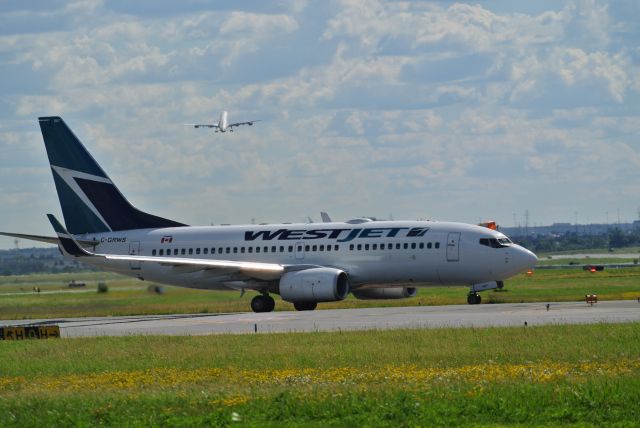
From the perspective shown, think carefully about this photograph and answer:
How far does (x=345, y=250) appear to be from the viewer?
5384 cm

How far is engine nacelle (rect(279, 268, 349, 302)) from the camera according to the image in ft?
170

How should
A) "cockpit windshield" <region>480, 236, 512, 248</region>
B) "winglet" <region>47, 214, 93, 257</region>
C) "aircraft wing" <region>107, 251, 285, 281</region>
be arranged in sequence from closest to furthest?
"winglet" <region>47, 214, 93, 257</region> < "cockpit windshield" <region>480, 236, 512, 248</region> < "aircraft wing" <region>107, 251, 285, 281</region>

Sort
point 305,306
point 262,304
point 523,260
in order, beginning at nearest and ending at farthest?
point 523,260, point 305,306, point 262,304

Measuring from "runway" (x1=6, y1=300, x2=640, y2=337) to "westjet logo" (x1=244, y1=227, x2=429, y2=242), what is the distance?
3799mm

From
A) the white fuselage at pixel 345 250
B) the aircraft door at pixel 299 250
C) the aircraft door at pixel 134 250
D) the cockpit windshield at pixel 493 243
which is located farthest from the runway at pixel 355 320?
the aircraft door at pixel 134 250

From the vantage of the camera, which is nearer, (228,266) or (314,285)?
(314,285)

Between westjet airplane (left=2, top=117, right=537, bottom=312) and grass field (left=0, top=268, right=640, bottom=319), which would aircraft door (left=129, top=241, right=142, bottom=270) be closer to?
westjet airplane (left=2, top=117, right=537, bottom=312)

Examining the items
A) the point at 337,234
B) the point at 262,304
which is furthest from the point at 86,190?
the point at 337,234

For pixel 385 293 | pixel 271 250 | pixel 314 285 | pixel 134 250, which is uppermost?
pixel 134 250

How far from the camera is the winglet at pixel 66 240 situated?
1887 inches

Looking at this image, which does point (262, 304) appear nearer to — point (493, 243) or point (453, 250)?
point (453, 250)

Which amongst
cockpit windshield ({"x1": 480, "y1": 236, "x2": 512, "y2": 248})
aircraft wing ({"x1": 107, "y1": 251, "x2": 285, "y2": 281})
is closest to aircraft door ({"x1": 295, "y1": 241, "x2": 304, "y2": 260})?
aircraft wing ({"x1": 107, "y1": 251, "x2": 285, "y2": 281})

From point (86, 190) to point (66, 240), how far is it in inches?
438

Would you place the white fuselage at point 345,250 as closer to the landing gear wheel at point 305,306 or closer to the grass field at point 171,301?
the grass field at point 171,301
